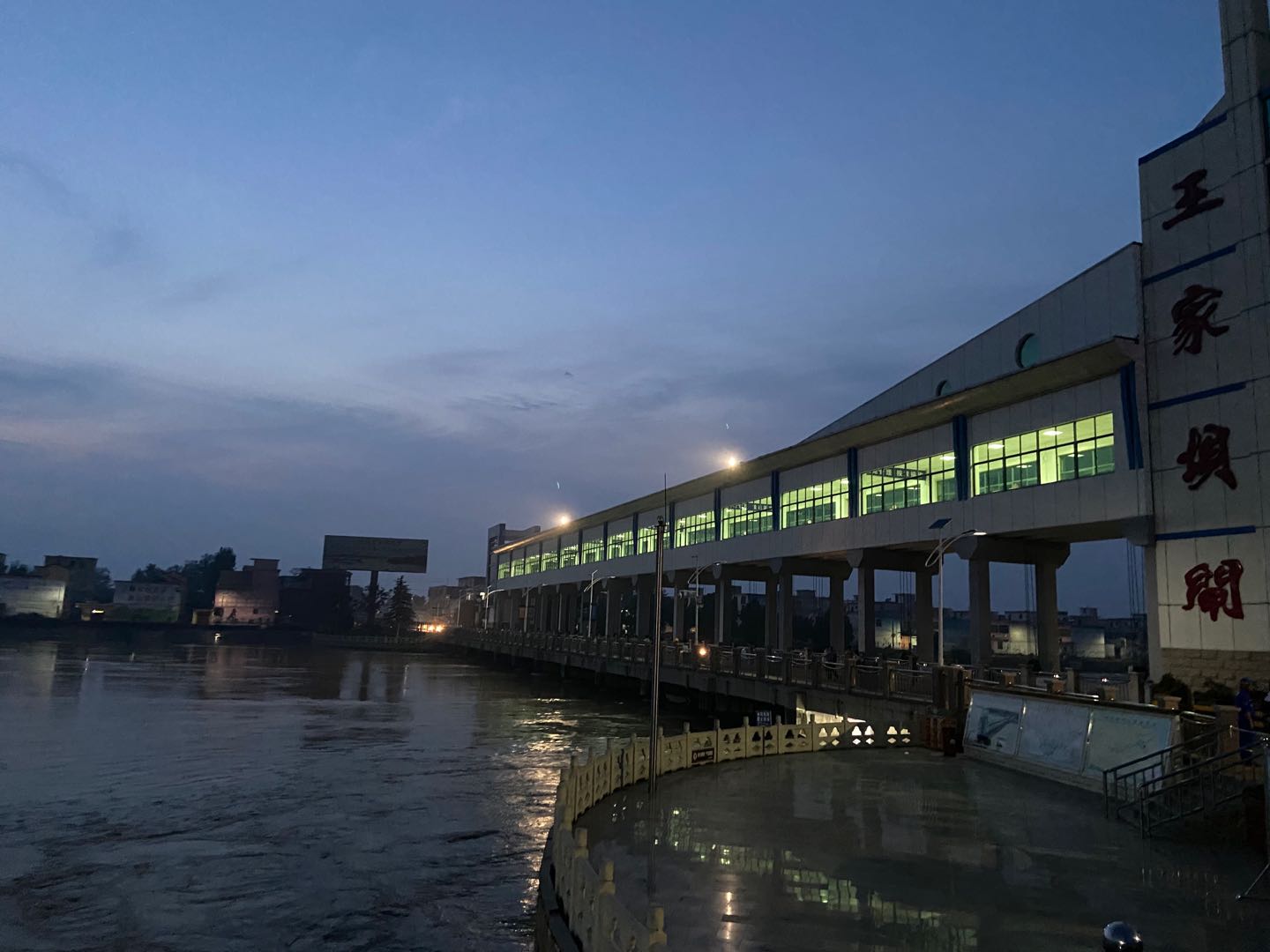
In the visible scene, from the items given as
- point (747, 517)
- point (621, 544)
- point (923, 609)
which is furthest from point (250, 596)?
point (923, 609)

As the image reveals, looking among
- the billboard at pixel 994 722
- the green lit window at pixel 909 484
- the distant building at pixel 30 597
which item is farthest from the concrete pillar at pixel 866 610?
the distant building at pixel 30 597

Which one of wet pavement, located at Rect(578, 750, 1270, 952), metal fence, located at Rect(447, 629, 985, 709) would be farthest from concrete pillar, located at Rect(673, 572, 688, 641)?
wet pavement, located at Rect(578, 750, 1270, 952)

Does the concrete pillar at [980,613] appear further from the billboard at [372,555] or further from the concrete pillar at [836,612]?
the billboard at [372,555]

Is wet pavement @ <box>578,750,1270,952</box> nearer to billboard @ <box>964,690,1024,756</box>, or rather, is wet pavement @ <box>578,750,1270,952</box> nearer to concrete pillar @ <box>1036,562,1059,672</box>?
billboard @ <box>964,690,1024,756</box>

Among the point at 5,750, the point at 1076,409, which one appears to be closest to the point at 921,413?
the point at 1076,409

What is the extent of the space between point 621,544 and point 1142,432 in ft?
177

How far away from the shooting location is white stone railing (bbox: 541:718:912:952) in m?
8.61

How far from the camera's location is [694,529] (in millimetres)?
66188

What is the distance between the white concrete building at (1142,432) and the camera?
90.8 ft

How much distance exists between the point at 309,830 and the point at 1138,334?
107ft

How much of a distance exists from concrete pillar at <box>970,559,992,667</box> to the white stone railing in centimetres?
989

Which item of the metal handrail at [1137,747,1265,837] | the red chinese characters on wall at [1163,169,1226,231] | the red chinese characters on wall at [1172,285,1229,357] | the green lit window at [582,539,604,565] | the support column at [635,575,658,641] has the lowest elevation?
the metal handrail at [1137,747,1265,837]

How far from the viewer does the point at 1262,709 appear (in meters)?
19.9

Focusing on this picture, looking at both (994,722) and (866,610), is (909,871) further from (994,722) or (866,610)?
(866,610)
